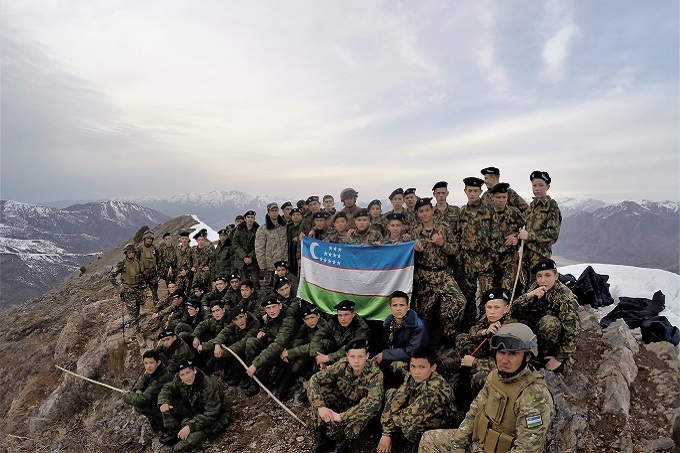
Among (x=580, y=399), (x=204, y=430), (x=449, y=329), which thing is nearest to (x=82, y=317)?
(x=204, y=430)

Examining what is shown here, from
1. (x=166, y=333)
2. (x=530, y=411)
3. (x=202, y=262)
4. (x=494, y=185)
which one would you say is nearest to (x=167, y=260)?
(x=202, y=262)

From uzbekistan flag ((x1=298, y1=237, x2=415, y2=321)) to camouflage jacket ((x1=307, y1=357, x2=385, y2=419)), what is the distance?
1.91 metres

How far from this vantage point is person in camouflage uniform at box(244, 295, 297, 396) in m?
7.37

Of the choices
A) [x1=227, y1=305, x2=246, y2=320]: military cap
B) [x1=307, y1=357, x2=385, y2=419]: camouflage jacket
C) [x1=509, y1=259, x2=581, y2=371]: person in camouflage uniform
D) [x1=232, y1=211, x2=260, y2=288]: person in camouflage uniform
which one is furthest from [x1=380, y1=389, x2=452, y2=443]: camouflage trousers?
[x1=232, y1=211, x2=260, y2=288]: person in camouflage uniform

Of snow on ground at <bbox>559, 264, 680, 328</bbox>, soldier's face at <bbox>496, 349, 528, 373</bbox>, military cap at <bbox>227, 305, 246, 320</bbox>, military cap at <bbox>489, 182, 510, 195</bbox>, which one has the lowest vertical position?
military cap at <bbox>227, 305, 246, 320</bbox>

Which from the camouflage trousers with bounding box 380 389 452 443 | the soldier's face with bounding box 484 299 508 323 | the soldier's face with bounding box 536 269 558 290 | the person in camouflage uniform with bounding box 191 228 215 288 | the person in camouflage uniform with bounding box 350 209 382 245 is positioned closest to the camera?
the camouflage trousers with bounding box 380 389 452 443

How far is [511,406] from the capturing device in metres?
3.90

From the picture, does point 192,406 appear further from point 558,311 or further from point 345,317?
point 558,311

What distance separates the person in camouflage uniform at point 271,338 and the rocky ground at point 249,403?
25.3 inches

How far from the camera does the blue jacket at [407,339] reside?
5.85 meters

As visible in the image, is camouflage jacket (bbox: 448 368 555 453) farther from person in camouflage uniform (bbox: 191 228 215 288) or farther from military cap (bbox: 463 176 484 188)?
person in camouflage uniform (bbox: 191 228 215 288)

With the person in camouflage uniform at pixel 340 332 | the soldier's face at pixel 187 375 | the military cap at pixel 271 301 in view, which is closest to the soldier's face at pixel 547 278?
the person in camouflage uniform at pixel 340 332

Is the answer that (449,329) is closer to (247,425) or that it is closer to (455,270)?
(455,270)

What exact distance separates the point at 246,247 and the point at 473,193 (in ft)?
24.1
